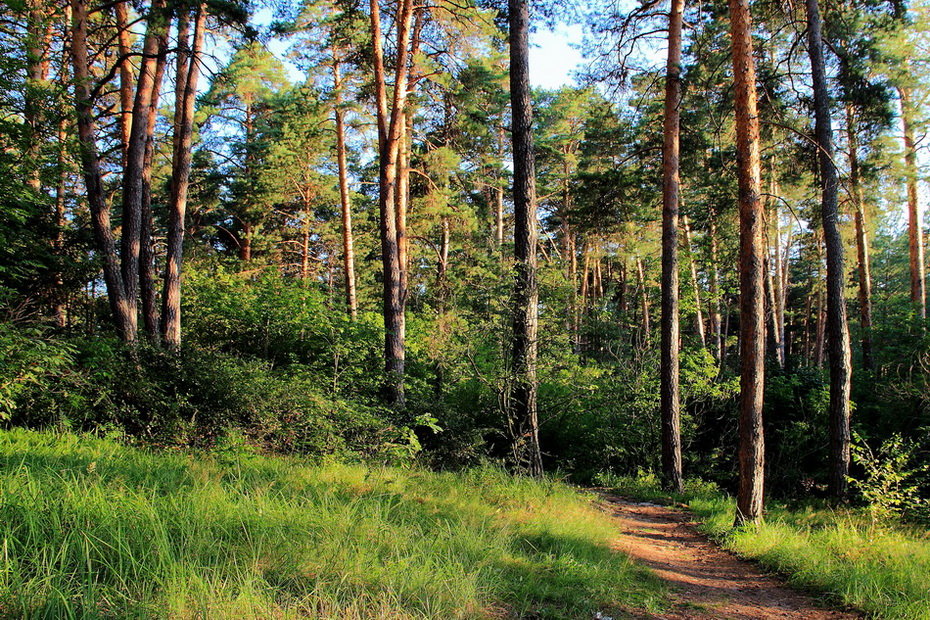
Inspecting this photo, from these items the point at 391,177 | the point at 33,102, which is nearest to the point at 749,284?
the point at 391,177

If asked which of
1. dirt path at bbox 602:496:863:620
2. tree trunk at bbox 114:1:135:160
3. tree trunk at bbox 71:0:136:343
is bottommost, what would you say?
dirt path at bbox 602:496:863:620

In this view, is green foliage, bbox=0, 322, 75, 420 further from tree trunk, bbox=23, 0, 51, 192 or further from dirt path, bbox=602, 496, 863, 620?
dirt path, bbox=602, 496, 863, 620

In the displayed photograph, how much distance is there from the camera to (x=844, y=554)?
5.47 meters

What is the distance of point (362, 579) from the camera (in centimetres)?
303

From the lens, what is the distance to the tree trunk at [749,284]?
673 centimetres

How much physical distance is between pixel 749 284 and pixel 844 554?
3213mm

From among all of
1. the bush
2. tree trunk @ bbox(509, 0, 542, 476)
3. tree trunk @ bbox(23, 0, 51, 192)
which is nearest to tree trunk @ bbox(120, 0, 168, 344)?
tree trunk @ bbox(23, 0, 51, 192)

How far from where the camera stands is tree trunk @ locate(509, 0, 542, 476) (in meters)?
7.50

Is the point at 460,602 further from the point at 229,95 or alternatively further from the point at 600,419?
the point at 229,95

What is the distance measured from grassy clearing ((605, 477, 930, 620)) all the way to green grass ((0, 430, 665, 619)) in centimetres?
174

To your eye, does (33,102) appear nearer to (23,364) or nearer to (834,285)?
(23,364)

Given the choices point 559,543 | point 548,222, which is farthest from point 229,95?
point 559,543

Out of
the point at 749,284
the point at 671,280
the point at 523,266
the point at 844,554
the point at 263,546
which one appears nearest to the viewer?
the point at 263,546

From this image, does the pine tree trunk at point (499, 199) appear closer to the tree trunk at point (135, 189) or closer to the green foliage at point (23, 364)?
the tree trunk at point (135, 189)
